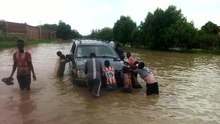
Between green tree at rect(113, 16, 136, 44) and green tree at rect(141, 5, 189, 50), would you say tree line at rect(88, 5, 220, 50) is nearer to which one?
green tree at rect(141, 5, 189, 50)

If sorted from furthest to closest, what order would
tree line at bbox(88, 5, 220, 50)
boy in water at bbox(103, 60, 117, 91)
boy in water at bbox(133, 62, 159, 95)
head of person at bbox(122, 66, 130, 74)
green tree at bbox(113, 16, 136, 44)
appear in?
green tree at bbox(113, 16, 136, 44) < tree line at bbox(88, 5, 220, 50) < head of person at bbox(122, 66, 130, 74) < boy in water at bbox(133, 62, 159, 95) < boy in water at bbox(103, 60, 117, 91)

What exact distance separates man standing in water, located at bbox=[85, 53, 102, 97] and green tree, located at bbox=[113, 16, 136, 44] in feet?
251

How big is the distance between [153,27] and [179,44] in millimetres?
8745

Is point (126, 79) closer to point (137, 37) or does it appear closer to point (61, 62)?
point (61, 62)

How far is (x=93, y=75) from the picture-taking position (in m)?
11.0

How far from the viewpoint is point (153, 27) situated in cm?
6531

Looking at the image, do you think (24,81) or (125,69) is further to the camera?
(125,69)

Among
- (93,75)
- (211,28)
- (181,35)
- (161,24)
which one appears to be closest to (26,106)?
(93,75)

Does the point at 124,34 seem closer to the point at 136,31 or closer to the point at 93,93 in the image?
the point at 136,31

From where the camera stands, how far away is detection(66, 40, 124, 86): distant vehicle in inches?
474

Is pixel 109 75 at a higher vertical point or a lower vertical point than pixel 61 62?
lower

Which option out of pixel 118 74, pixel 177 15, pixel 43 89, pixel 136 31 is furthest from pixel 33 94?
pixel 136 31

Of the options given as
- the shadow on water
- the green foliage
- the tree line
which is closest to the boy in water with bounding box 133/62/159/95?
the shadow on water

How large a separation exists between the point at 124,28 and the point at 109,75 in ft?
254
